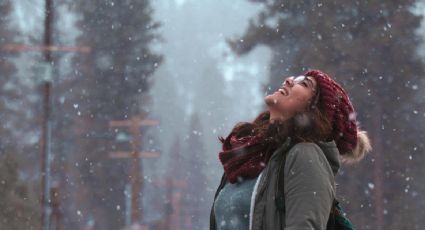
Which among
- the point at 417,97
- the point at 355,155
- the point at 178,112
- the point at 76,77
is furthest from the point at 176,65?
the point at 355,155

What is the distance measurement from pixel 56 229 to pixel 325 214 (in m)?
12.2

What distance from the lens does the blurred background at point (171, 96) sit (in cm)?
1594

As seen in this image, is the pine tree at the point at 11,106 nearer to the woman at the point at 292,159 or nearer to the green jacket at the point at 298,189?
the woman at the point at 292,159

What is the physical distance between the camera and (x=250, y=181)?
2.41 m

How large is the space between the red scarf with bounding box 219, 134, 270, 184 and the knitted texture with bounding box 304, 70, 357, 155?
25 cm

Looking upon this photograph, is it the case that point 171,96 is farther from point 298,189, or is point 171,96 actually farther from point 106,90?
point 298,189

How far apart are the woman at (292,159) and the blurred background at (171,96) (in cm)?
1134

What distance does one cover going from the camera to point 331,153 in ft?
7.54

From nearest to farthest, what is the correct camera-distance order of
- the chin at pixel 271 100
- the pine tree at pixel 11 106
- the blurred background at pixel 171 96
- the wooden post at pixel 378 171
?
1. the chin at pixel 271 100
2. the wooden post at pixel 378 171
3. the blurred background at pixel 171 96
4. the pine tree at pixel 11 106

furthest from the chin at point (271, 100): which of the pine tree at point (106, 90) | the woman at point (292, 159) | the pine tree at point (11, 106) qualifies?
the pine tree at point (106, 90)

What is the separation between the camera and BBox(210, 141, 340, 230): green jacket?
6.96 ft

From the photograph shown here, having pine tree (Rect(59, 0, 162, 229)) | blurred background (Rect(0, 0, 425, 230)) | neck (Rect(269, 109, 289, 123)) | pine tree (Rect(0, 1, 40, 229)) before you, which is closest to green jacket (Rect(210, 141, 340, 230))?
neck (Rect(269, 109, 289, 123))

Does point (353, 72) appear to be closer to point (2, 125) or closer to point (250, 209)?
point (250, 209)

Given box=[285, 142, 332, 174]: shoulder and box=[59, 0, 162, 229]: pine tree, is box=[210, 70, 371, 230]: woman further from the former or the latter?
box=[59, 0, 162, 229]: pine tree
